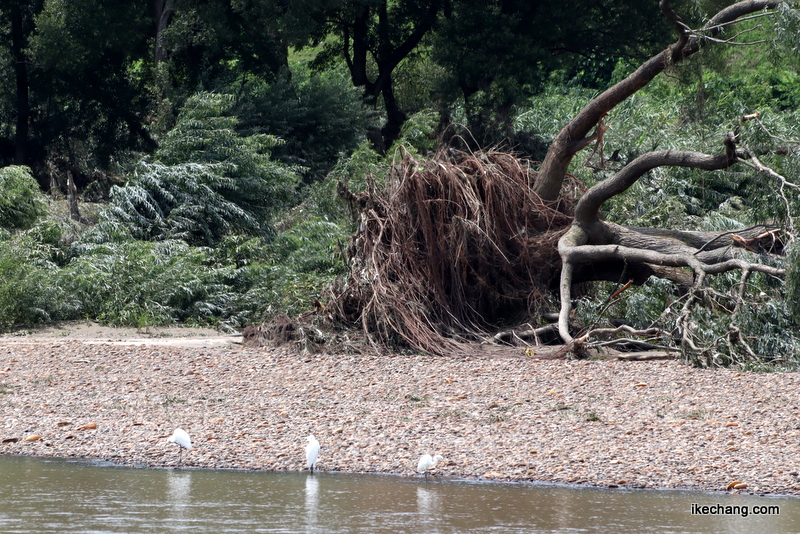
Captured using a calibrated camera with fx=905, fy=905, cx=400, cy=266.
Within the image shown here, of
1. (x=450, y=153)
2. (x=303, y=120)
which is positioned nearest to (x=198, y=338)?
(x=450, y=153)

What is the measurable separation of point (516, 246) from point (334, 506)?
635cm

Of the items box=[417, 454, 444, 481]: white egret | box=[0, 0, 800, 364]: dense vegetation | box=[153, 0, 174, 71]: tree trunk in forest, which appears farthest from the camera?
box=[153, 0, 174, 71]: tree trunk in forest

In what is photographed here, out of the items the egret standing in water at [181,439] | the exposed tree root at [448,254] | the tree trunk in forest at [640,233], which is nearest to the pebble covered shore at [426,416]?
the egret standing in water at [181,439]

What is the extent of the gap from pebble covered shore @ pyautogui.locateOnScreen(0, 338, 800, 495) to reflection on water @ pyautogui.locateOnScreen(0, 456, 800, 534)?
25 cm

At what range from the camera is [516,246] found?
1117cm

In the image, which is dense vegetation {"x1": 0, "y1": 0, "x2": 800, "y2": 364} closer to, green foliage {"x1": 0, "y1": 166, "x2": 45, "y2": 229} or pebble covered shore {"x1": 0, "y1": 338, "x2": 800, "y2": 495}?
green foliage {"x1": 0, "y1": 166, "x2": 45, "y2": 229}

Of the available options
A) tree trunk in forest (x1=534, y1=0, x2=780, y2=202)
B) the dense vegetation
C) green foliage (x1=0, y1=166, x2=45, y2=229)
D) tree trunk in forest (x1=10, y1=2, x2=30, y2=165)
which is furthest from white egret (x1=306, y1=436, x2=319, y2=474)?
tree trunk in forest (x1=10, y1=2, x2=30, y2=165)

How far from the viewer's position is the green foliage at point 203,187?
1537 centimetres

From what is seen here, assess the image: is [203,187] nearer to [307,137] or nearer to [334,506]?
[307,137]

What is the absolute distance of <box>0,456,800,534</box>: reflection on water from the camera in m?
4.93

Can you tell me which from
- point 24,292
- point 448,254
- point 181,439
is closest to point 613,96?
point 448,254

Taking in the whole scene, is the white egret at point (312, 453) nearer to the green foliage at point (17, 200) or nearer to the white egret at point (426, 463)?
the white egret at point (426, 463)

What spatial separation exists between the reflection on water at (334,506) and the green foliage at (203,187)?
31.6 feet

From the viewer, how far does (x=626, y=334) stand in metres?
10.5
